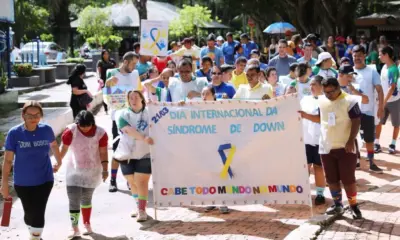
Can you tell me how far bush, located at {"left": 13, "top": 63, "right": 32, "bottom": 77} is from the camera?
25875 mm

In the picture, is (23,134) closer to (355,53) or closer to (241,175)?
(241,175)

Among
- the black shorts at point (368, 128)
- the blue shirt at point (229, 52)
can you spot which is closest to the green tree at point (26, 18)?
the blue shirt at point (229, 52)

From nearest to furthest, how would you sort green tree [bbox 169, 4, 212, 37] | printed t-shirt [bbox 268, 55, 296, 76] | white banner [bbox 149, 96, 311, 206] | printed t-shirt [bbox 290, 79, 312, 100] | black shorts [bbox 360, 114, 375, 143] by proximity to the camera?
1. white banner [bbox 149, 96, 311, 206]
2. printed t-shirt [bbox 290, 79, 312, 100]
3. black shorts [bbox 360, 114, 375, 143]
4. printed t-shirt [bbox 268, 55, 296, 76]
5. green tree [bbox 169, 4, 212, 37]

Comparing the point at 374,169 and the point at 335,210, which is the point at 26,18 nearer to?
the point at 374,169

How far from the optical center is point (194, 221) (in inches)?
339

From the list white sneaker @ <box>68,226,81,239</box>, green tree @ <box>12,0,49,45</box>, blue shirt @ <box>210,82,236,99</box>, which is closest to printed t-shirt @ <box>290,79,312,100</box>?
blue shirt @ <box>210,82,236,99</box>

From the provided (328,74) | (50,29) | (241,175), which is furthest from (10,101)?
(50,29)

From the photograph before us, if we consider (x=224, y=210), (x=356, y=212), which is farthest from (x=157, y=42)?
(x=356, y=212)

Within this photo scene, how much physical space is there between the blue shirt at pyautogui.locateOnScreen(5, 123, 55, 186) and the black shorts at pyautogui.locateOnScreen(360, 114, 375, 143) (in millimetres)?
5604

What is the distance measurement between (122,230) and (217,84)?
9.29ft

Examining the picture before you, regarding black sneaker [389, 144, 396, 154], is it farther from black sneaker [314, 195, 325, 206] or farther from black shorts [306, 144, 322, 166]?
black sneaker [314, 195, 325, 206]

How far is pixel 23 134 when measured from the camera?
737cm

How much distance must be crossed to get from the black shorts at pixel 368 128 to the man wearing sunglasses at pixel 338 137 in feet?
10.9

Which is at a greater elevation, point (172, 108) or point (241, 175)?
point (172, 108)
